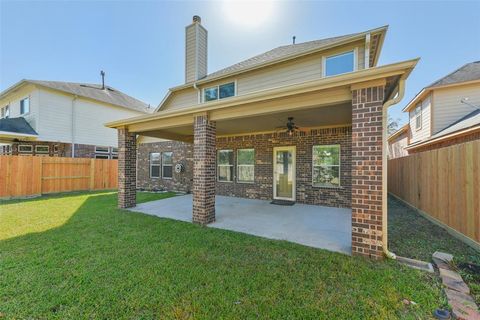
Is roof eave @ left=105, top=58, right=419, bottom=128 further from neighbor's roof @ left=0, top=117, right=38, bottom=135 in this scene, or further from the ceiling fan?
neighbor's roof @ left=0, top=117, right=38, bottom=135

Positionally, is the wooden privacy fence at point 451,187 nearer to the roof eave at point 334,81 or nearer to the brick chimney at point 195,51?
the roof eave at point 334,81

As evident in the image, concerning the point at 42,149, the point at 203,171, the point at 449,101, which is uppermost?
the point at 449,101

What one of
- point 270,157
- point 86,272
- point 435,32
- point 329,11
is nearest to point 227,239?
point 86,272

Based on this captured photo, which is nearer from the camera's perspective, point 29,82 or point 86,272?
point 86,272

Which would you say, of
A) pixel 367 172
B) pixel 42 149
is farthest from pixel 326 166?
pixel 42 149

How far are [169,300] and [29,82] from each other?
53.2 ft

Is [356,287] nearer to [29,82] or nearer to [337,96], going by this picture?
[337,96]

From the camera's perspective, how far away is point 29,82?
1203 cm

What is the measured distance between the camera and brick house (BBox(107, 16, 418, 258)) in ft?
11.1

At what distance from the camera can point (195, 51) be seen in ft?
33.1

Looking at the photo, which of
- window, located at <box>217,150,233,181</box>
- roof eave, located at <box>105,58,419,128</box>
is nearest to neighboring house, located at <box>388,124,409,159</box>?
window, located at <box>217,150,233,181</box>

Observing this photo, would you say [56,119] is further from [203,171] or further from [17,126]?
[203,171]

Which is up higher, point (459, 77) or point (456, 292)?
point (459, 77)

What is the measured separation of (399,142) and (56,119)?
23342mm
